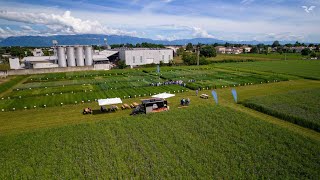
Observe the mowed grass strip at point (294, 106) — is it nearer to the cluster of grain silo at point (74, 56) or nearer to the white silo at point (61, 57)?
the cluster of grain silo at point (74, 56)

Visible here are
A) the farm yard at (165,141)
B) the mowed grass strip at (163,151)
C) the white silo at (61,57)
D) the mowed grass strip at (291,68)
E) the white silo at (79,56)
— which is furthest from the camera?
the white silo at (79,56)

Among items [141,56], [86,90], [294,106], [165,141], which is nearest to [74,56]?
[141,56]

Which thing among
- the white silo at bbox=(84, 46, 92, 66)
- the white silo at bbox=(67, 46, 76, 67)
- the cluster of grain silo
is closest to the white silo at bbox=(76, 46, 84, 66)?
the cluster of grain silo

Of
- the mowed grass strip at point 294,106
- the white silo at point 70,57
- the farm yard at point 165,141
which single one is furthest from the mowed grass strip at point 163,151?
the white silo at point 70,57

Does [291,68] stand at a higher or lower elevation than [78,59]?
lower

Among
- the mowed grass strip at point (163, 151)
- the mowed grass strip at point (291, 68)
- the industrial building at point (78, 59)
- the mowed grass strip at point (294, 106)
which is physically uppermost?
the industrial building at point (78, 59)

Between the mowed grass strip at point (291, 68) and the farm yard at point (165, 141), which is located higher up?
the mowed grass strip at point (291, 68)

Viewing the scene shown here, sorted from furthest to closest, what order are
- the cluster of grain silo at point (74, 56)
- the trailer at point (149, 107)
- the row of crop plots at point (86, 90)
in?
the cluster of grain silo at point (74, 56)
the row of crop plots at point (86, 90)
the trailer at point (149, 107)

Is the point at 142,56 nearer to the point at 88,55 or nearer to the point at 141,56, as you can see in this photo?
the point at 141,56
